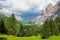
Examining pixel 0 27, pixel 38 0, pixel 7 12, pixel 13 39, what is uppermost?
pixel 38 0

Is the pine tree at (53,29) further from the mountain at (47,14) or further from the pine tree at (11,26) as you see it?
Result: the mountain at (47,14)

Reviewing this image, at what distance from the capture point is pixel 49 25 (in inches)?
1506

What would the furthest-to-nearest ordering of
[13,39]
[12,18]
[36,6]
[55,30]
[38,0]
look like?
1. [38,0]
2. [36,6]
3. [12,18]
4. [55,30]
5. [13,39]

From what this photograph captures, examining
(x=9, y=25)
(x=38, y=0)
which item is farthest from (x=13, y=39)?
(x=38, y=0)

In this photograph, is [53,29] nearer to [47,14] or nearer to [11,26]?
[11,26]

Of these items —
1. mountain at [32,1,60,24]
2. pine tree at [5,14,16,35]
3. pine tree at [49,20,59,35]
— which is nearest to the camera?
pine tree at [49,20,59,35]

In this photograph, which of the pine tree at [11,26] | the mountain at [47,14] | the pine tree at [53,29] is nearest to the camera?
the pine tree at [53,29]

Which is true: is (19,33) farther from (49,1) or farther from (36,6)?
(49,1)

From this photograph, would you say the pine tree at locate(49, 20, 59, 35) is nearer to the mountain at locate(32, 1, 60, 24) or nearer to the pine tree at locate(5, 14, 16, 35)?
the pine tree at locate(5, 14, 16, 35)

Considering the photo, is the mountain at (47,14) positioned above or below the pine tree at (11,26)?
above

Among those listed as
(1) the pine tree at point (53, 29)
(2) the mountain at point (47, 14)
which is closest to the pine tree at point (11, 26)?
(1) the pine tree at point (53, 29)

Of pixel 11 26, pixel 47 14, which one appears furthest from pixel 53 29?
pixel 47 14

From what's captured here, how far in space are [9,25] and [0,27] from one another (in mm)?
4964

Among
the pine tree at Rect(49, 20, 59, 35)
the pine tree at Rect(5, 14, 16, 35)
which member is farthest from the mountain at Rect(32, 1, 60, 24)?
the pine tree at Rect(49, 20, 59, 35)
